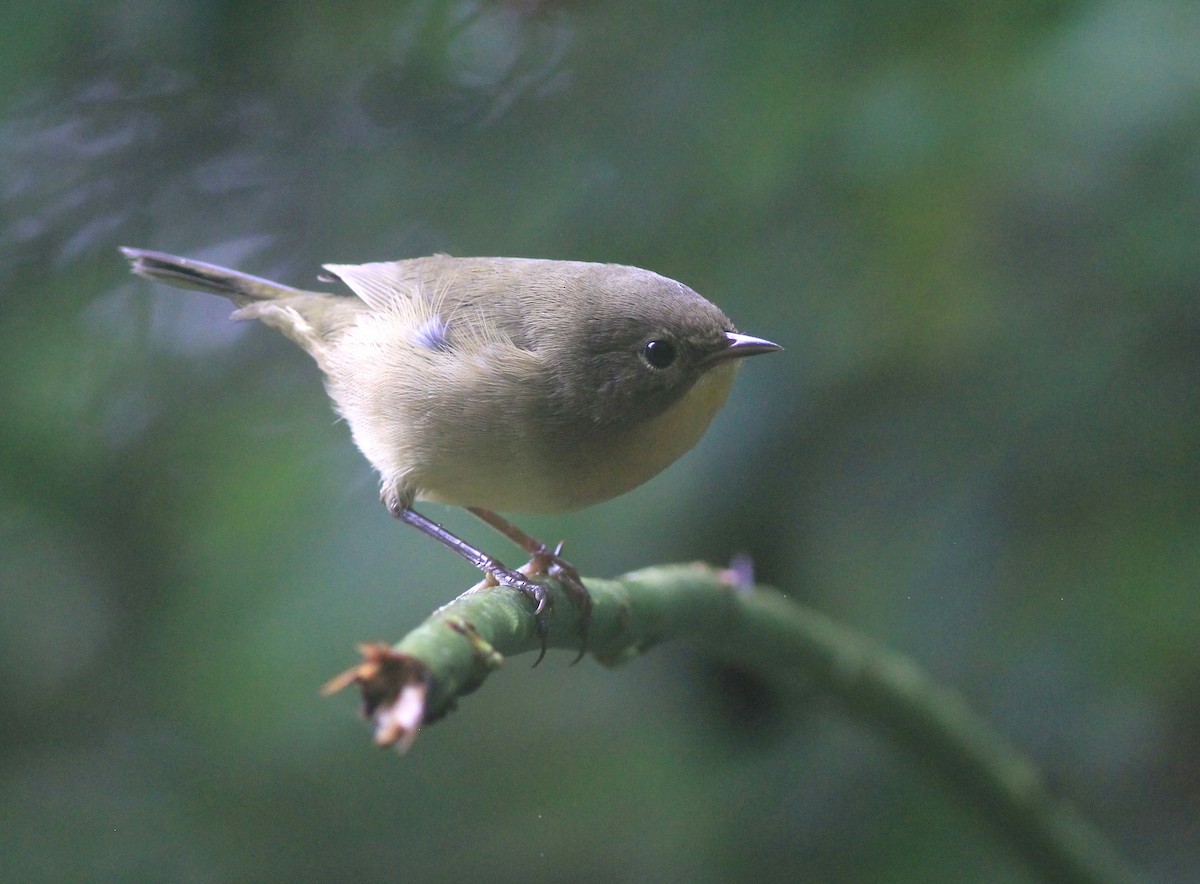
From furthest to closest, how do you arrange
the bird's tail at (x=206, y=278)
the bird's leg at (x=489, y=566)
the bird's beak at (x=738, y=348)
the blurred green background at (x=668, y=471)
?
the blurred green background at (x=668, y=471) < the bird's tail at (x=206, y=278) < the bird's beak at (x=738, y=348) < the bird's leg at (x=489, y=566)

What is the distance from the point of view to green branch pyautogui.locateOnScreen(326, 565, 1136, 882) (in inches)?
75.7

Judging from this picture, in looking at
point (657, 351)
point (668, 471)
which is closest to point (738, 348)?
point (657, 351)

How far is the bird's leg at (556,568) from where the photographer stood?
1934 millimetres

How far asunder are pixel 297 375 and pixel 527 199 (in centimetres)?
102

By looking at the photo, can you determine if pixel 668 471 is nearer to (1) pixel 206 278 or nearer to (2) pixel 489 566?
(2) pixel 489 566

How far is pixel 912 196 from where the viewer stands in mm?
3354

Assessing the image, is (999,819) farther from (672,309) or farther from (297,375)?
(297,375)

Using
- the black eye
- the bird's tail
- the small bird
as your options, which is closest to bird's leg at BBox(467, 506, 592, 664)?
the small bird

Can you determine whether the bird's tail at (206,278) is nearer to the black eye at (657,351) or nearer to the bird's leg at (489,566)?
the bird's leg at (489,566)

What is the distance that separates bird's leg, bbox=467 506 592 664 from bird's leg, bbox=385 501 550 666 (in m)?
0.06

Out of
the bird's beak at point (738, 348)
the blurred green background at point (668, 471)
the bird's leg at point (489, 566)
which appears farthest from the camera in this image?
the blurred green background at point (668, 471)

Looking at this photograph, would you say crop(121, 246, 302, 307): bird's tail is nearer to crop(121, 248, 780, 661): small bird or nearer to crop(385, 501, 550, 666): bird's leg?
crop(121, 248, 780, 661): small bird

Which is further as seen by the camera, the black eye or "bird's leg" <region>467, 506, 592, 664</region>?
the black eye

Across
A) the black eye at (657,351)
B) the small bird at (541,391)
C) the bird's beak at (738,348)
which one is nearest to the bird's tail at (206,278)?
the small bird at (541,391)
